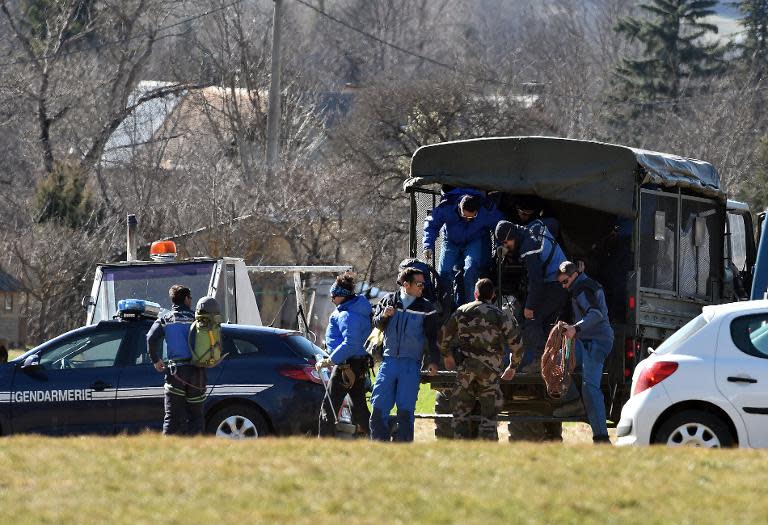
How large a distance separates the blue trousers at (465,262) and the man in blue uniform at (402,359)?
1128 mm

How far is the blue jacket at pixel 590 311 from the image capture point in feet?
41.9

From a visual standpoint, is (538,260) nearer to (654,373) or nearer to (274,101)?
Result: (654,373)

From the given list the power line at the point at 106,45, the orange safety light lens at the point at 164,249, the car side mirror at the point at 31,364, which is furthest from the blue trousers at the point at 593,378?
the power line at the point at 106,45

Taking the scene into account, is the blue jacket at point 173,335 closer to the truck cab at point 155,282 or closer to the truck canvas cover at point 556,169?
the truck canvas cover at point 556,169

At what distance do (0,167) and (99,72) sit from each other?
5926 millimetres

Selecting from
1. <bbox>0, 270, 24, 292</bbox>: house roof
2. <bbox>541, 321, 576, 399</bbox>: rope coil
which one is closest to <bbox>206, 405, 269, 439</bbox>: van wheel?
<bbox>541, 321, 576, 399</bbox>: rope coil

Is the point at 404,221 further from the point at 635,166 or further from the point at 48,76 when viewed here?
the point at 635,166

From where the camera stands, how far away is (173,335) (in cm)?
1266

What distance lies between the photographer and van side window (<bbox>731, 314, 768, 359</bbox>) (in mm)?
11258

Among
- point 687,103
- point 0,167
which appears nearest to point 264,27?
point 0,167

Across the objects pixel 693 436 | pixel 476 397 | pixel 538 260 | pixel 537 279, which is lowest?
pixel 693 436

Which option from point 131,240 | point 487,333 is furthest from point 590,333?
point 131,240

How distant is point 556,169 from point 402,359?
8.67 feet

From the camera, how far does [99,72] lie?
51.2 metres
